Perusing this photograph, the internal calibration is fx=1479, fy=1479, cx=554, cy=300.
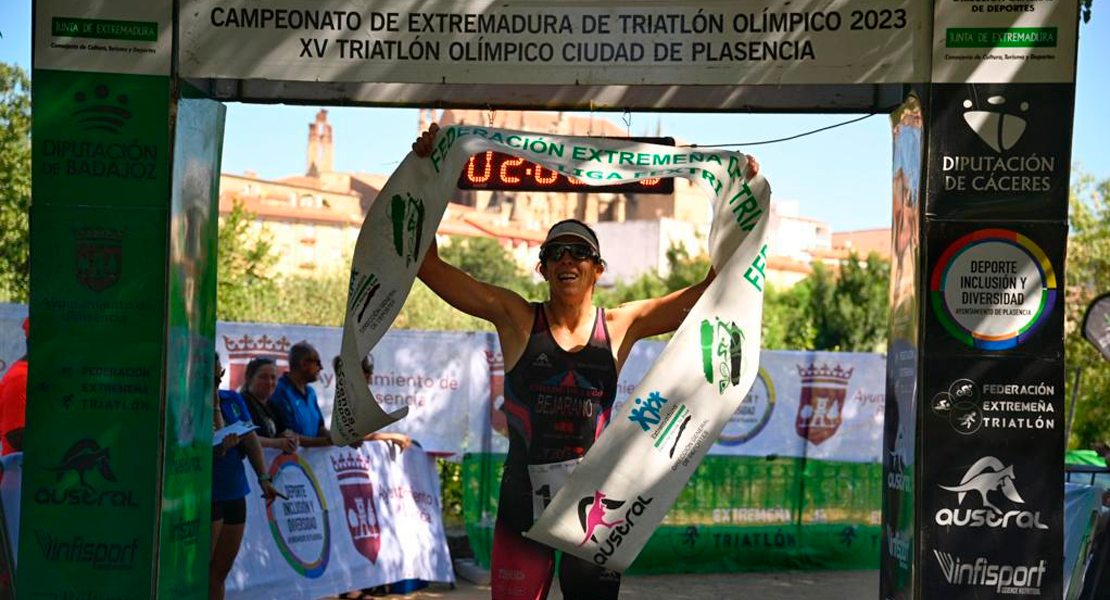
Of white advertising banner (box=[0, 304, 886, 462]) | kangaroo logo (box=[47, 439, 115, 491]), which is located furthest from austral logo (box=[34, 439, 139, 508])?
white advertising banner (box=[0, 304, 886, 462])

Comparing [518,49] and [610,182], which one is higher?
[518,49]

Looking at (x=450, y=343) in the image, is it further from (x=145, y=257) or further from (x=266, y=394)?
(x=145, y=257)

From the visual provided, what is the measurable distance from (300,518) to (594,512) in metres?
6.50

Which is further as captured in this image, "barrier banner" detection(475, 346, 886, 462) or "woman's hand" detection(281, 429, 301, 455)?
"barrier banner" detection(475, 346, 886, 462)

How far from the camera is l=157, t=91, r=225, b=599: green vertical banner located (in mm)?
7141

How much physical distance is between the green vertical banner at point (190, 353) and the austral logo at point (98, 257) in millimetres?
254

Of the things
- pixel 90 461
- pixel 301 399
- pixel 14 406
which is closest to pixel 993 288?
pixel 90 461

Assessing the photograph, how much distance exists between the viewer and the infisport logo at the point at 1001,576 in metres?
6.83

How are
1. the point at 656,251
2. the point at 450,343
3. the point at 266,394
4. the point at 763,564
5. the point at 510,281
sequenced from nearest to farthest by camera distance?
the point at 266,394, the point at 450,343, the point at 763,564, the point at 510,281, the point at 656,251

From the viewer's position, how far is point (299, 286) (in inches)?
3073

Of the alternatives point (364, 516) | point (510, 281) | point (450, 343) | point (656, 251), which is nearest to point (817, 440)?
point (450, 343)

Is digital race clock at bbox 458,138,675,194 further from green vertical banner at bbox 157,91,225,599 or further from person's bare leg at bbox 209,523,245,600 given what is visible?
person's bare leg at bbox 209,523,245,600

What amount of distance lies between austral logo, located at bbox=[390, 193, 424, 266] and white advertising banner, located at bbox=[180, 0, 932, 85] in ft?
2.02

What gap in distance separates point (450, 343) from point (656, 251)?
117 m
